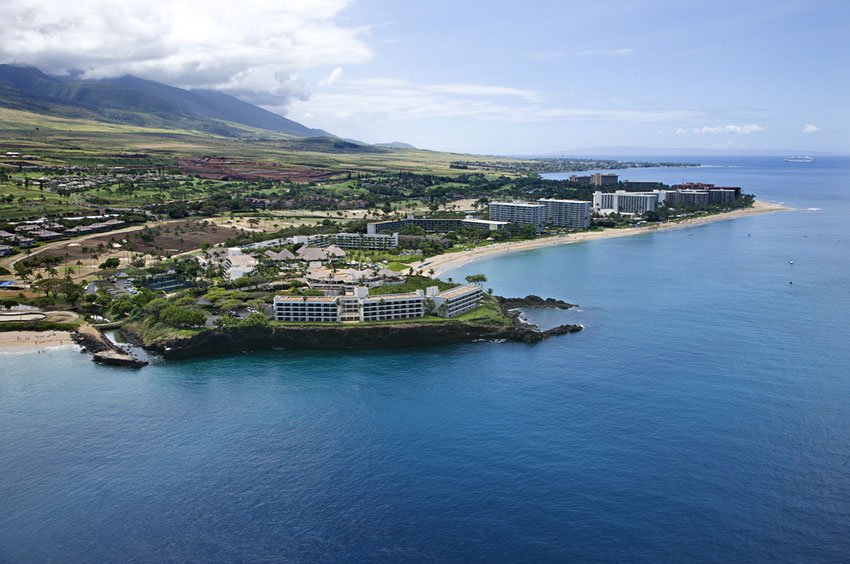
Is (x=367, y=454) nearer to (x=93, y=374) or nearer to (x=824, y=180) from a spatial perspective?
(x=93, y=374)

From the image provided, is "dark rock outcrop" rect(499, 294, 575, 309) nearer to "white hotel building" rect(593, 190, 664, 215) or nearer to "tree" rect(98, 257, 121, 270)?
"tree" rect(98, 257, 121, 270)

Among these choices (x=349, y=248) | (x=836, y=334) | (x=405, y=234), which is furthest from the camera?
(x=405, y=234)

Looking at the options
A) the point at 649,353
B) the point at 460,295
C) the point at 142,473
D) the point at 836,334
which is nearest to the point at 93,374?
the point at 142,473

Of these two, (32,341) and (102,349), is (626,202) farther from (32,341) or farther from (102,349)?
(32,341)

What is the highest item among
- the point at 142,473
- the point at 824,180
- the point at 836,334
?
the point at 824,180

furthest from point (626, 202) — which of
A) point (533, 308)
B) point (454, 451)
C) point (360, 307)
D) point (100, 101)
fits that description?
point (100, 101)

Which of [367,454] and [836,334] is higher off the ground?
[836,334]

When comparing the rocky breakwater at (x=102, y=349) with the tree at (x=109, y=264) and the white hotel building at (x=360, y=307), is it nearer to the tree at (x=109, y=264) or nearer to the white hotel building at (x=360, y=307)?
the white hotel building at (x=360, y=307)
